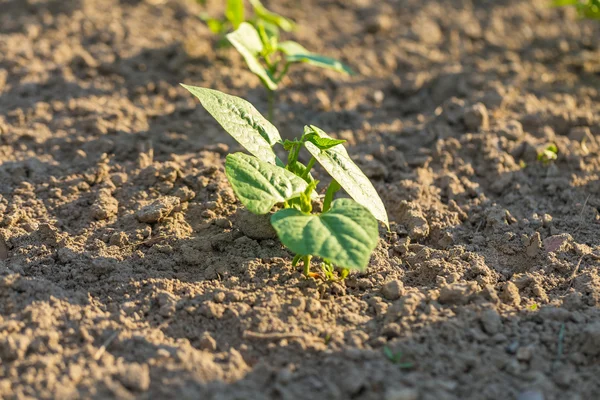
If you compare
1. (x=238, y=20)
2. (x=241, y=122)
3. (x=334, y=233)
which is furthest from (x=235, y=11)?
(x=334, y=233)

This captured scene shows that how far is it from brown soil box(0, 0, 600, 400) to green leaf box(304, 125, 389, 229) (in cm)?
29

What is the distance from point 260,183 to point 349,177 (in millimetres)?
338

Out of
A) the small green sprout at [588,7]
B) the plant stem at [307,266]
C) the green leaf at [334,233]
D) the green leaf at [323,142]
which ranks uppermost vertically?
the small green sprout at [588,7]

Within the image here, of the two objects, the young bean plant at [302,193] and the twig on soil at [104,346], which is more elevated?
the young bean plant at [302,193]

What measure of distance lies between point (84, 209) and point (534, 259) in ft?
5.98

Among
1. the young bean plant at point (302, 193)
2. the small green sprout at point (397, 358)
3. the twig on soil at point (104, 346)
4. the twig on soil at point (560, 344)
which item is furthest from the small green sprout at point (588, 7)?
the twig on soil at point (104, 346)

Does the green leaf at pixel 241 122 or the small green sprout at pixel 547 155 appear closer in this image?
the green leaf at pixel 241 122

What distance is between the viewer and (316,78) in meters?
3.84

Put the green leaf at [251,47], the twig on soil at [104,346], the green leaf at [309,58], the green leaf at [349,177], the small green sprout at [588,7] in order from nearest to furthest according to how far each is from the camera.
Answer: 1. the twig on soil at [104,346]
2. the green leaf at [349,177]
3. the green leaf at [251,47]
4. the green leaf at [309,58]
5. the small green sprout at [588,7]

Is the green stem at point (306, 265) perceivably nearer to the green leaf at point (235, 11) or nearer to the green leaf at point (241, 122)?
the green leaf at point (241, 122)

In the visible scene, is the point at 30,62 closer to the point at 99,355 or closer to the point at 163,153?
the point at 163,153

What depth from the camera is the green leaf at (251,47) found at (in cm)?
295

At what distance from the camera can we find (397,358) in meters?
2.07

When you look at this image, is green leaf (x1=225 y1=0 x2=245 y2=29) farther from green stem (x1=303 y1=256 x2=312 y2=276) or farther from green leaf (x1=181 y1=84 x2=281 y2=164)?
green stem (x1=303 y1=256 x2=312 y2=276)
